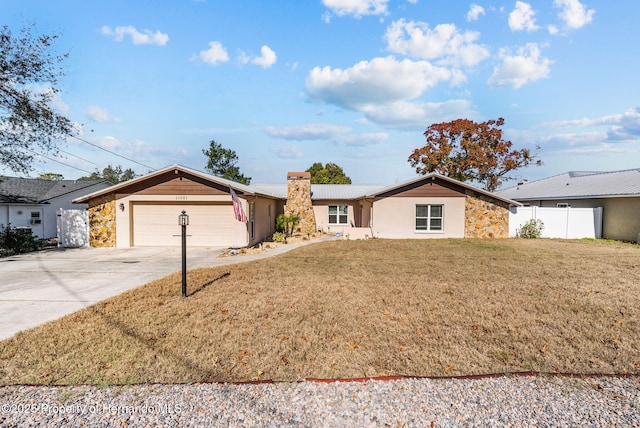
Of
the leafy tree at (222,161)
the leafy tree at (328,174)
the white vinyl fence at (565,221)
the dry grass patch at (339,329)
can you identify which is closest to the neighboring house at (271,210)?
the white vinyl fence at (565,221)

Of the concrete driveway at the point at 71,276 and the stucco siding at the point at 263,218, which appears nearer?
the concrete driveway at the point at 71,276

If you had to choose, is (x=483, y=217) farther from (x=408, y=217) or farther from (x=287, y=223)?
(x=287, y=223)

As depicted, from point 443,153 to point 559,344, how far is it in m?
29.1

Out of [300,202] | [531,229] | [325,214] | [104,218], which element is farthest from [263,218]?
[531,229]

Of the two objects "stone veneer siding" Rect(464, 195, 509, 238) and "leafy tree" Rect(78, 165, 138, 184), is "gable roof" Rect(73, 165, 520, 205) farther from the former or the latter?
"leafy tree" Rect(78, 165, 138, 184)

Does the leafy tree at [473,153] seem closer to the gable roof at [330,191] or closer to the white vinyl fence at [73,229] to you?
the gable roof at [330,191]

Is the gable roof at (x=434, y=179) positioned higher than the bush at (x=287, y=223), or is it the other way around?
the gable roof at (x=434, y=179)

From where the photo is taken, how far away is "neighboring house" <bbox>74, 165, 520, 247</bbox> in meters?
15.1

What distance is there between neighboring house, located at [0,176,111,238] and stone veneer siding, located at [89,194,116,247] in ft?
27.3

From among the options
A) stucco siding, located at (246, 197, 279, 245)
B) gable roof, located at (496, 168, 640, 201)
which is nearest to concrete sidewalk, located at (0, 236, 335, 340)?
stucco siding, located at (246, 197, 279, 245)

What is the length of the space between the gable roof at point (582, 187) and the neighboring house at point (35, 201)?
3085 centimetres

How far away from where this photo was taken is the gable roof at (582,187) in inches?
704

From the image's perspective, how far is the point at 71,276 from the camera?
8914 mm

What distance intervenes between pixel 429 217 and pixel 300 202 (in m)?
7.52
